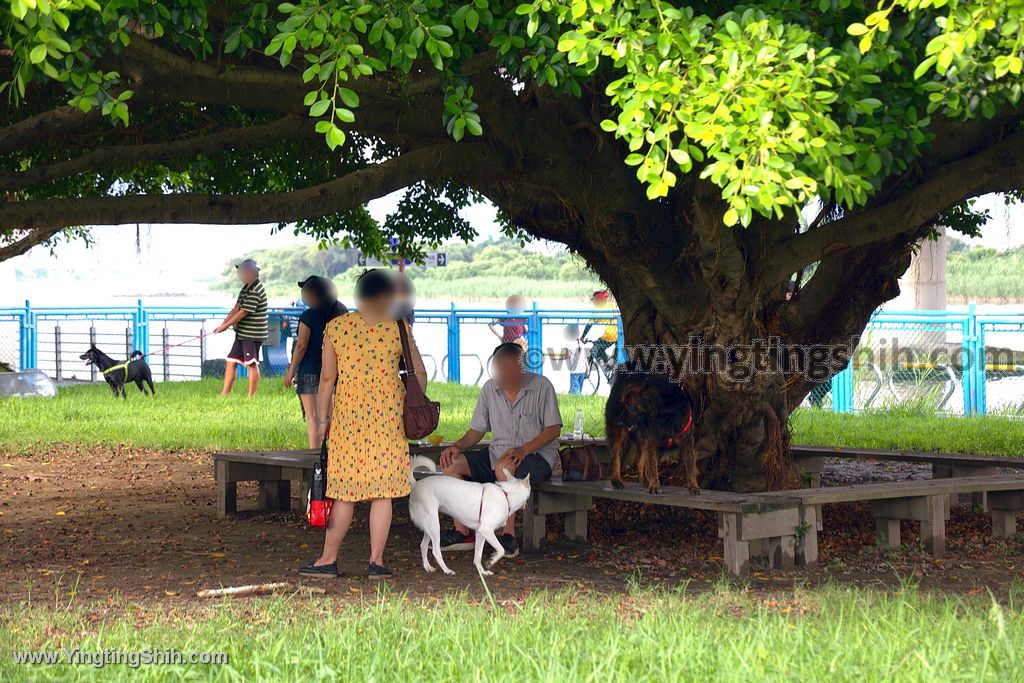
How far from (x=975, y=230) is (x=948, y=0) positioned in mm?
7039

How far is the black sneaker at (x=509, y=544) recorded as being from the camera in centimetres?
753

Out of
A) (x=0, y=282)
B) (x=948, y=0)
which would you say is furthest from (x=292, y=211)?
(x=0, y=282)

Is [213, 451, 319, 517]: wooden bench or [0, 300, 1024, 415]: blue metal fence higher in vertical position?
[0, 300, 1024, 415]: blue metal fence

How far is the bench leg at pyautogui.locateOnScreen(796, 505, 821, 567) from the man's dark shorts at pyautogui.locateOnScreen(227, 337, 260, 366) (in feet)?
37.8

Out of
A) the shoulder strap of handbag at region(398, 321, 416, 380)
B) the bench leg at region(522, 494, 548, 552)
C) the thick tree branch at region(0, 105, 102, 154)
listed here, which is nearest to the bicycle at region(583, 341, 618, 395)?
the bench leg at region(522, 494, 548, 552)

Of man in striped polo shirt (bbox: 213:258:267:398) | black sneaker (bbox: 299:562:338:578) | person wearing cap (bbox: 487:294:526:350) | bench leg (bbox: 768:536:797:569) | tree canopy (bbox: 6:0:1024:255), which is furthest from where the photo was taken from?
person wearing cap (bbox: 487:294:526:350)

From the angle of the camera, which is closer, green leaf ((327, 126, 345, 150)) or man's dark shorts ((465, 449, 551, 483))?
green leaf ((327, 126, 345, 150))

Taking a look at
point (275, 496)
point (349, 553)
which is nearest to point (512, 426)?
point (349, 553)

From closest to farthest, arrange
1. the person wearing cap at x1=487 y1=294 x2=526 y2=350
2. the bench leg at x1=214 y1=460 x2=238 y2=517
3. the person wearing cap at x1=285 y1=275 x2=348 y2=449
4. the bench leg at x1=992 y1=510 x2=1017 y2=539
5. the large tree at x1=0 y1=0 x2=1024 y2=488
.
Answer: the large tree at x1=0 y1=0 x2=1024 y2=488 < the bench leg at x1=992 y1=510 x2=1017 y2=539 < the bench leg at x1=214 y1=460 x2=238 y2=517 < the person wearing cap at x1=285 y1=275 x2=348 y2=449 < the person wearing cap at x1=487 y1=294 x2=526 y2=350

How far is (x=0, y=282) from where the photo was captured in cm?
5759

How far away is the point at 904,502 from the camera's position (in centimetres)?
765

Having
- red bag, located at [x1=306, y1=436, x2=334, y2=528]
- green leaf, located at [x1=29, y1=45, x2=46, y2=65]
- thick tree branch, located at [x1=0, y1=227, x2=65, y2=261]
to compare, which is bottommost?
red bag, located at [x1=306, y1=436, x2=334, y2=528]

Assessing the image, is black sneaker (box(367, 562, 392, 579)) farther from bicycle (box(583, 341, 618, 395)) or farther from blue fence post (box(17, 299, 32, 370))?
blue fence post (box(17, 299, 32, 370))

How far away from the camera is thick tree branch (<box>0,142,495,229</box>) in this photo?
6.86 meters
